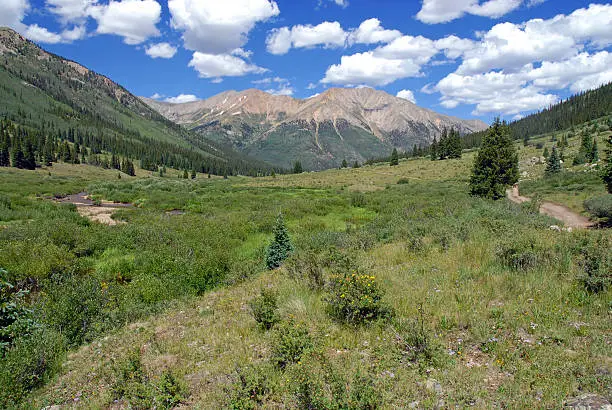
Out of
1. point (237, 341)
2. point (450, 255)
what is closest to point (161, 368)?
point (237, 341)

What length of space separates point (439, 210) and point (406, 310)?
18.1m

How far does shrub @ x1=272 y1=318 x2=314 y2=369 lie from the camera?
5203mm

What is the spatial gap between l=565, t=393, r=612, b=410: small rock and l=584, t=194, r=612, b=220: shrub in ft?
81.9

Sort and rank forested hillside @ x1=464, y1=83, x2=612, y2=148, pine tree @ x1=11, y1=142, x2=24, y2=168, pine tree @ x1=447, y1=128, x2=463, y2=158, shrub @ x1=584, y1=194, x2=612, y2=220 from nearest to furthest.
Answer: shrub @ x1=584, y1=194, x2=612, y2=220, pine tree @ x1=447, y1=128, x2=463, y2=158, pine tree @ x1=11, y1=142, x2=24, y2=168, forested hillside @ x1=464, y1=83, x2=612, y2=148

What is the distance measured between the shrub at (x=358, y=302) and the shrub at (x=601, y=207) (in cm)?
2457

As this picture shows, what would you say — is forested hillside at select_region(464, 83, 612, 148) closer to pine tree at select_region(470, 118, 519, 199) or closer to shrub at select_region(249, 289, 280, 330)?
pine tree at select_region(470, 118, 519, 199)

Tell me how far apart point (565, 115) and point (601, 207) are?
161 meters

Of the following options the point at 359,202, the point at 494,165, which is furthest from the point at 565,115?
the point at 359,202

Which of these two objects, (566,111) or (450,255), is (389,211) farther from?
(566,111)

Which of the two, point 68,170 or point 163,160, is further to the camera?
point 163,160

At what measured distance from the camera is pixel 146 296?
10.2m

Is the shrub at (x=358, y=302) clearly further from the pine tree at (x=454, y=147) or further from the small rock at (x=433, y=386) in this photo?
the pine tree at (x=454, y=147)

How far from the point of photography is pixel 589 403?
11.9 ft

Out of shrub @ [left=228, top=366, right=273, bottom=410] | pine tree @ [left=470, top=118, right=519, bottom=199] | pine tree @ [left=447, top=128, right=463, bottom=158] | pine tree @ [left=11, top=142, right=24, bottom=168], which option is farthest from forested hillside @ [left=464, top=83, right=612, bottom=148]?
pine tree @ [left=11, top=142, right=24, bottom=168]
